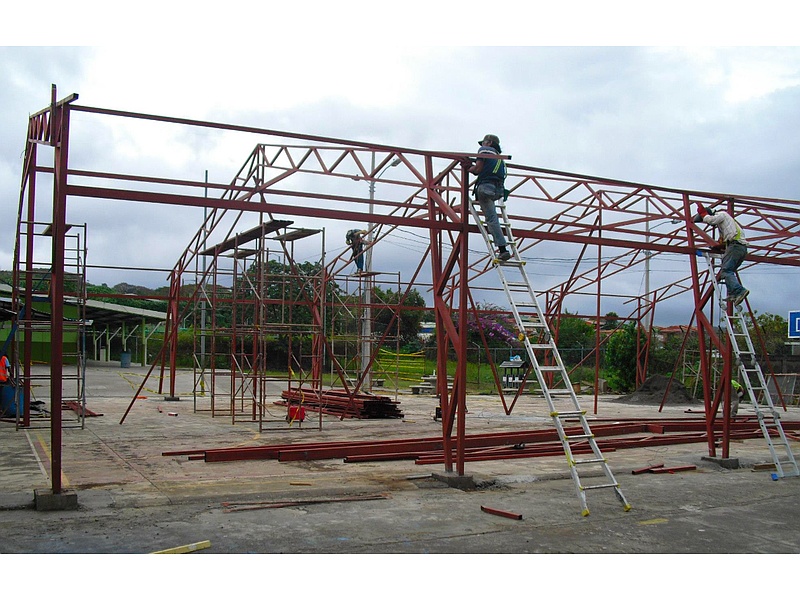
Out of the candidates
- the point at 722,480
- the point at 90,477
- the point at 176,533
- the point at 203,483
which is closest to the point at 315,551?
the point at 176,533

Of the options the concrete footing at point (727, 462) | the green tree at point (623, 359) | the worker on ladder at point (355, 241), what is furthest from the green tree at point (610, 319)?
the concrete footing at point (727, 462)

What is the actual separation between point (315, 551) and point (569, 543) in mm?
2528

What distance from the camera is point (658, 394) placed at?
29.6m

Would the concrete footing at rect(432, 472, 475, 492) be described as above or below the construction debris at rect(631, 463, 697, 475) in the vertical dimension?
above

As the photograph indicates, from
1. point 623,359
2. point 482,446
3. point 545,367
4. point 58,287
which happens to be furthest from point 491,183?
point 623,359

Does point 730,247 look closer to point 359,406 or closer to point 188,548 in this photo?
point 188,548

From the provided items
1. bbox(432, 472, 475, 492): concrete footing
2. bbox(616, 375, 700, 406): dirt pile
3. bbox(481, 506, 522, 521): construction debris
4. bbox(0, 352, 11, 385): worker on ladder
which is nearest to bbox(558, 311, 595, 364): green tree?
bbox(616, 375, 700, 406): dirt pile

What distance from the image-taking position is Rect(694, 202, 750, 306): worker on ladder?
1279cm

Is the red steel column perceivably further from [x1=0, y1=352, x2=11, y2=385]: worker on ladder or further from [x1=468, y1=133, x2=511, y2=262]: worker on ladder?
[x1=0, y1=352, x2=11, y2=385]: worker on ladder

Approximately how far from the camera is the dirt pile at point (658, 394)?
29.2 m

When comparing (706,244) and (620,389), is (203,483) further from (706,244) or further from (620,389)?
(620,389)

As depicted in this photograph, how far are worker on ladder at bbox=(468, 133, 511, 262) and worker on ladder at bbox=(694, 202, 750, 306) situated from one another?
465 centimetres

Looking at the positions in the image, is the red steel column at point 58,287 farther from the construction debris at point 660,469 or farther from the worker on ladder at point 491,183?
the construction debris at point 660,469

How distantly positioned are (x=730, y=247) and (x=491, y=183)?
5.14 metres
